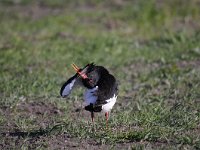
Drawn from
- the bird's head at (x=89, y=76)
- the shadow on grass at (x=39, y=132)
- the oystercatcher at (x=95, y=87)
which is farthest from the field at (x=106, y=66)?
the bird's head at (x=89, y=76)

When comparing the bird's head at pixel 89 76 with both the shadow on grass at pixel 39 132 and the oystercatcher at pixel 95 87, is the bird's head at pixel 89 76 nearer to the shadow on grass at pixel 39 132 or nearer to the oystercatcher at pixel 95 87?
the oystercatcher at pixel 95 87

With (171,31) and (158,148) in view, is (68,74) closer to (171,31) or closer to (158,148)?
(171,31)

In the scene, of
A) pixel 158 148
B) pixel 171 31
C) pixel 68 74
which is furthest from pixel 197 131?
pixel 171 31

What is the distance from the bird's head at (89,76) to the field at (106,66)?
518 mm

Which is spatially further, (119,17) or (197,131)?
(119,17)

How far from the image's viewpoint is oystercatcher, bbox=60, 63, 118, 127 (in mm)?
6195

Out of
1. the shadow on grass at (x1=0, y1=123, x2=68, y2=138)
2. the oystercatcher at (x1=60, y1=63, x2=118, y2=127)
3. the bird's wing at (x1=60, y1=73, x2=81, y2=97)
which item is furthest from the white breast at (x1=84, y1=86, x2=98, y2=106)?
the shadow on grass at (x1=0, y1=123, x2=68, y2=138)

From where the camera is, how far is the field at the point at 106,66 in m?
6.43

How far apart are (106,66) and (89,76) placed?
3854 mm

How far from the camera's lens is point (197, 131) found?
257 inches

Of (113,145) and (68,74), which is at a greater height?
(68,74)

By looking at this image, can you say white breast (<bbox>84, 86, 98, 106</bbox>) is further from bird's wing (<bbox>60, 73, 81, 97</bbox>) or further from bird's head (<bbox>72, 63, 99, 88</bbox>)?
bird's wing (<bbox>60, 73, 81, 97</bbox>)

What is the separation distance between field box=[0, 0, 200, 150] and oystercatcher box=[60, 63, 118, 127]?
35cm

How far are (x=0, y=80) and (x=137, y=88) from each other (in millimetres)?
2118
